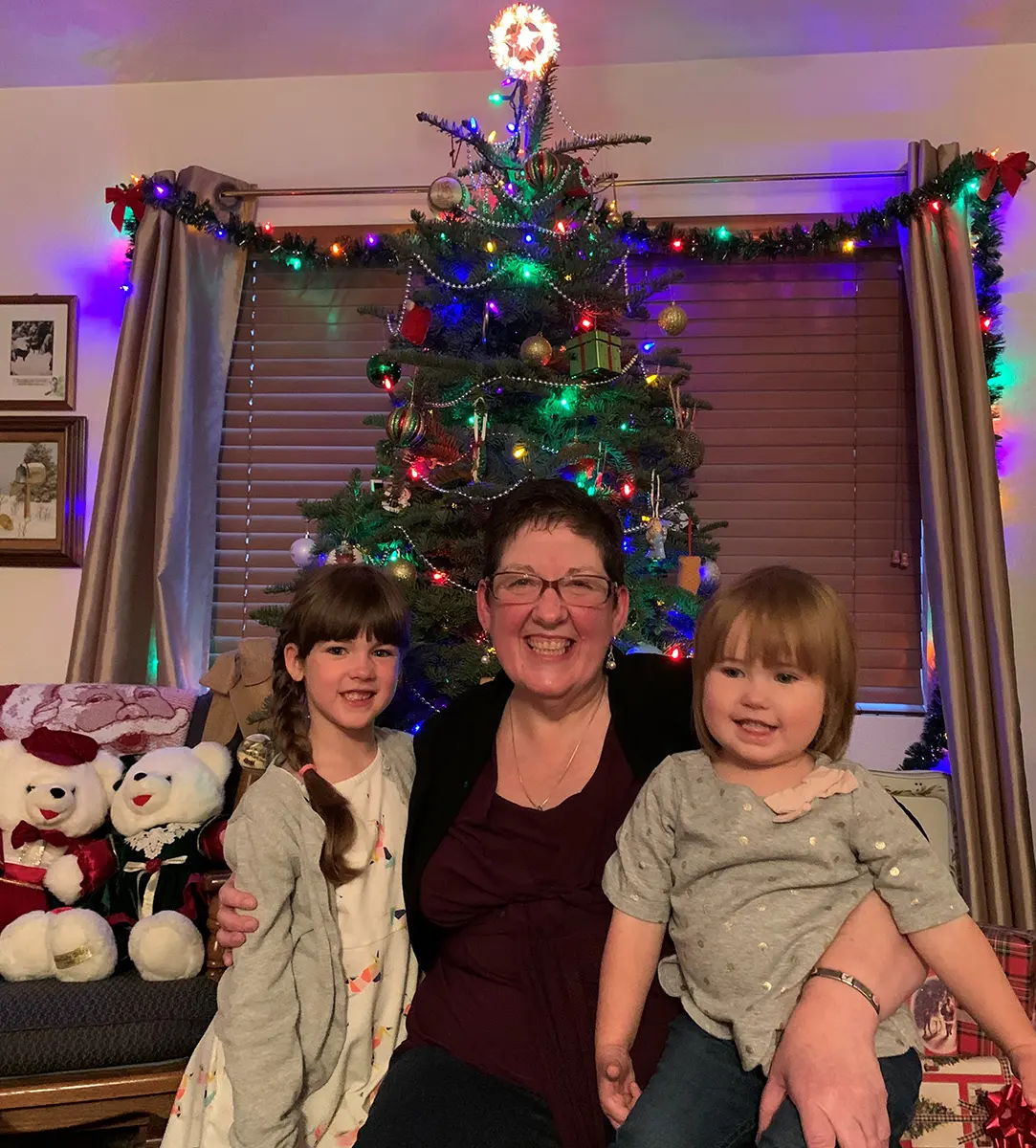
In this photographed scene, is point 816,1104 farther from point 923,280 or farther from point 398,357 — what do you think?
point 923,280

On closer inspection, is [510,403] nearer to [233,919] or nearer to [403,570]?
[403,570]

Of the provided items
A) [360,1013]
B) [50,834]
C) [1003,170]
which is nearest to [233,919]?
[360,1013]

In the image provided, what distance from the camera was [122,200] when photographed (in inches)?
134

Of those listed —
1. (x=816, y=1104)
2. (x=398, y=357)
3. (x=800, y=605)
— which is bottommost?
(x=816, y=1104)

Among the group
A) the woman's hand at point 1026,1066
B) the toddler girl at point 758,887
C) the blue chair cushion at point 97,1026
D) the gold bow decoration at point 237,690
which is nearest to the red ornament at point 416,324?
the gold bow decoration at point 237,690

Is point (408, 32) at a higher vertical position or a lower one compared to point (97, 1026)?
higher

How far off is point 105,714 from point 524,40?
2.23 meters

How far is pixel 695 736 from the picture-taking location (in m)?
1.46

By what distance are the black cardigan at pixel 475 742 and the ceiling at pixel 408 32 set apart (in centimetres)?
254

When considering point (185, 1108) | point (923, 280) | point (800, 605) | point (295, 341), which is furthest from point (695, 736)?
point (295, 341)

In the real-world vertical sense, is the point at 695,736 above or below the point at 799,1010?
above

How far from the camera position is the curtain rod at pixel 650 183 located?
3244 millimetres

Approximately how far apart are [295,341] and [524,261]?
4.92 ft

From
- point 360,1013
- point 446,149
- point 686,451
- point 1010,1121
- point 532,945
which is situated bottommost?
point 1010,1121
